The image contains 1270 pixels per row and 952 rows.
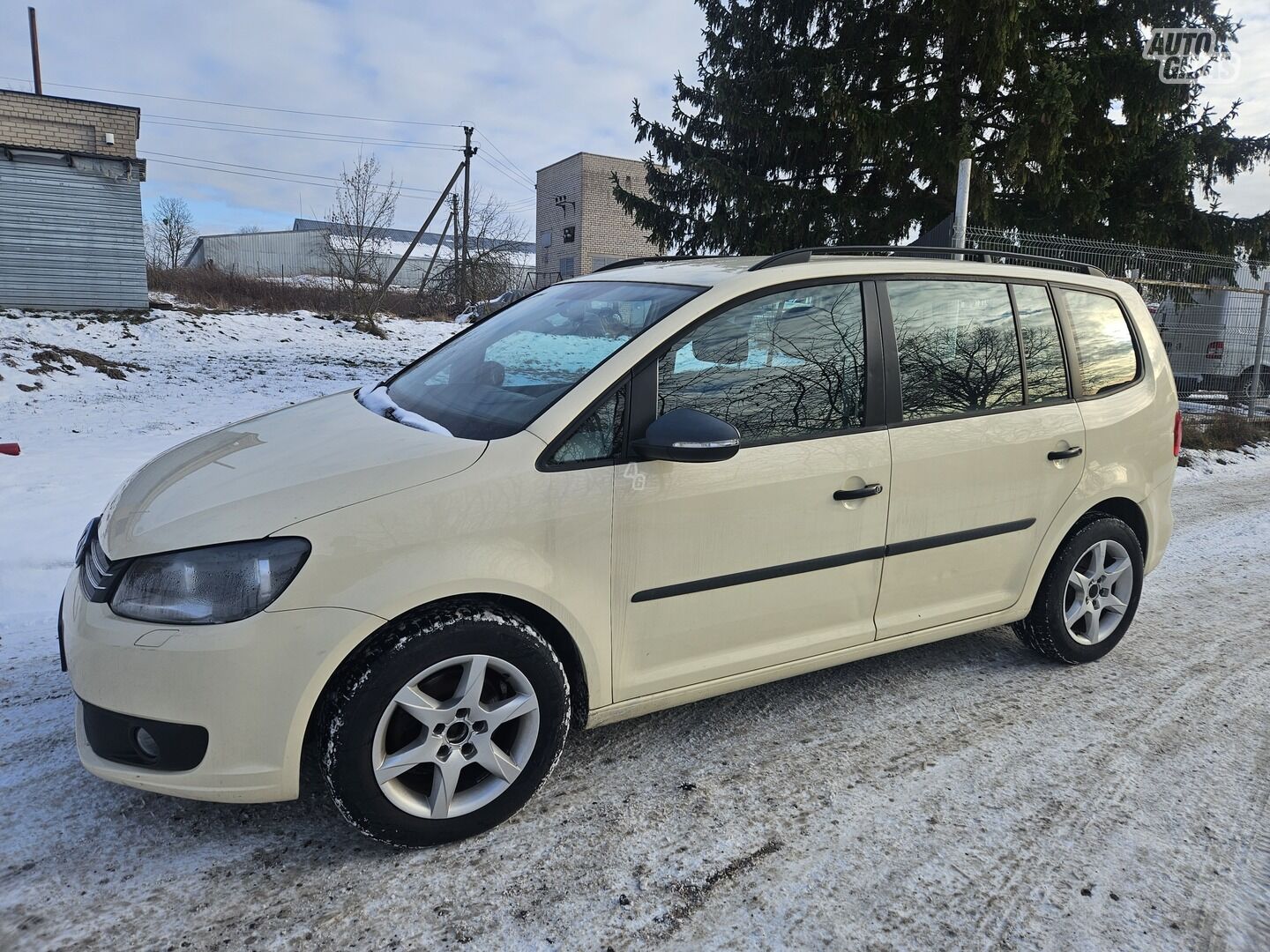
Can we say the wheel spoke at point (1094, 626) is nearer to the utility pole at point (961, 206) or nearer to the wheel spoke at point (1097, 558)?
the wheel spoke at point (1097, 558)

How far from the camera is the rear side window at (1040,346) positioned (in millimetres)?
3535

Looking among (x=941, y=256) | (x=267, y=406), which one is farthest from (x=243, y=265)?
(x=941, y=256)

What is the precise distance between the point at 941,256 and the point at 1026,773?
2238 mm

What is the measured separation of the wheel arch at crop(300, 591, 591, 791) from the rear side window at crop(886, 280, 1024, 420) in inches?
61.9

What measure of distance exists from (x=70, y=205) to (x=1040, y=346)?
21.1 meters

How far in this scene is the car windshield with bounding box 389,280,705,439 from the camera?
272cm

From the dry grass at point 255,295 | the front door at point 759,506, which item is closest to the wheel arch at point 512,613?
the front door at point 759,506

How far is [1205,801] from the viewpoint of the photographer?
273 centimetres

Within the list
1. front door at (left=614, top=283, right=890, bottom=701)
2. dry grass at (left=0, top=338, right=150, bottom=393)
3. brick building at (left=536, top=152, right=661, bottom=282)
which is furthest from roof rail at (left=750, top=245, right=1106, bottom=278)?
brick building at (left=536, top=152, right=661, bottom=282)

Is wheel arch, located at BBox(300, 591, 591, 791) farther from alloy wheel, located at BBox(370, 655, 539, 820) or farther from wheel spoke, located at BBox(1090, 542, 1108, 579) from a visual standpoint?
wheel spoke, located at BBox(1090, 542, 1108, 579)

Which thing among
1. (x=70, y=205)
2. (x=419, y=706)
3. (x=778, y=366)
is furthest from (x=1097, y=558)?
(x=70, y=205)

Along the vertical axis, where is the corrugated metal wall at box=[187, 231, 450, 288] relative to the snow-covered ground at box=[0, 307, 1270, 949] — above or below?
above

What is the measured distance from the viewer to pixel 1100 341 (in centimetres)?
380

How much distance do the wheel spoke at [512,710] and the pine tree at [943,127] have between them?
10458mm
